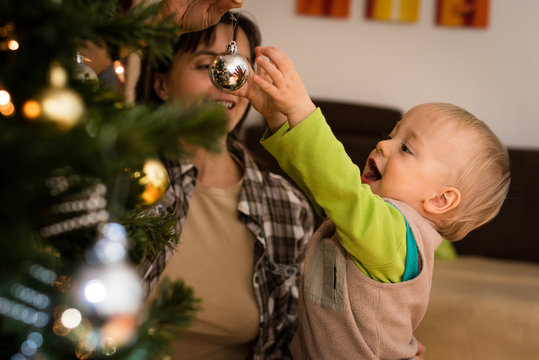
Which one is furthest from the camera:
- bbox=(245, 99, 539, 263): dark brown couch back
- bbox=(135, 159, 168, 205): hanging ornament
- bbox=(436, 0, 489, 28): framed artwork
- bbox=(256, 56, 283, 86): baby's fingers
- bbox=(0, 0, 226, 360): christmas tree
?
bbox=(436, 0, 489, 28): framed artwork

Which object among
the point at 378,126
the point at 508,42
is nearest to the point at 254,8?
the point at 378,126

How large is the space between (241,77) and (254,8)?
5.36 ft

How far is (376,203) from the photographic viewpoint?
0.77m

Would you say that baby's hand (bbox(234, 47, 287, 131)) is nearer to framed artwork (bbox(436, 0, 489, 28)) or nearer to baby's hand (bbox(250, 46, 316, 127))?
baby's hand (bbox(250, 46, 316, 127))

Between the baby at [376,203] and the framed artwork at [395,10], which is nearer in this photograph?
the baby at [376,203]

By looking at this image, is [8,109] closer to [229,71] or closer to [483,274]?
[229,71]

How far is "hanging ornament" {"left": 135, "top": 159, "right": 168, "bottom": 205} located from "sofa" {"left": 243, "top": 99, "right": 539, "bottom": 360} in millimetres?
836

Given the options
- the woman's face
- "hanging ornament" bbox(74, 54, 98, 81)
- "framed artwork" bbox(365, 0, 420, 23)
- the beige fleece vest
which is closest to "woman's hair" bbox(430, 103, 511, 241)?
the beige fleece vest

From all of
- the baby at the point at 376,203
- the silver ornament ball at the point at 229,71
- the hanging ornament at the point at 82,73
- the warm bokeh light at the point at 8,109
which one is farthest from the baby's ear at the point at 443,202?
the warm bokeh light at the point at 8,109

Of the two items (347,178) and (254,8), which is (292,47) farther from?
(347,178)

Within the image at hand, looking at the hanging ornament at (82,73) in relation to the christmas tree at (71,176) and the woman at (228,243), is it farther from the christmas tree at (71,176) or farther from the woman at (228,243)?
the woman at (228,243)

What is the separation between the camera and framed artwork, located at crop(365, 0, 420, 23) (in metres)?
2.49

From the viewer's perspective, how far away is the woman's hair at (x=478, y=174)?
91cm

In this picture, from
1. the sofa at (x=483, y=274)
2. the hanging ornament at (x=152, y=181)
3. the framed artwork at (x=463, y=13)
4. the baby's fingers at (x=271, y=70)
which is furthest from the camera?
the framed artwork at (x=463, y=13)
